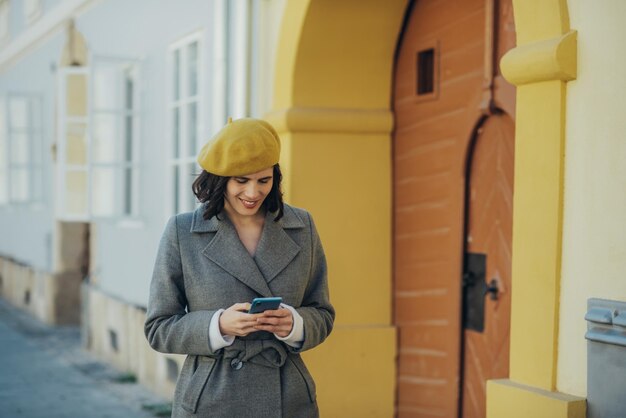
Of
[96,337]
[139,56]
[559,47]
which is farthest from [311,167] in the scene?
[96,337]

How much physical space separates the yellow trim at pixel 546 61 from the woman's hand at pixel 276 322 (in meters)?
1.46

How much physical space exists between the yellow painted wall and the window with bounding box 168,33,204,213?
4271mm

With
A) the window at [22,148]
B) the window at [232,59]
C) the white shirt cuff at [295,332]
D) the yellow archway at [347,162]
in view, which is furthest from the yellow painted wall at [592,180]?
the window at [22,148]

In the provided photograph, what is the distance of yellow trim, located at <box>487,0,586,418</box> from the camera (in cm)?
391

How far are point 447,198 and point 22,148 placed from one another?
431 inches

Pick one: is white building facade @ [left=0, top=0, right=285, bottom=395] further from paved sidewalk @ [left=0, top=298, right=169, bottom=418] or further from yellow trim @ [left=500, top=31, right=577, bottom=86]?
yellow trim @ [left=500, top=31, right=577, bottom=86]

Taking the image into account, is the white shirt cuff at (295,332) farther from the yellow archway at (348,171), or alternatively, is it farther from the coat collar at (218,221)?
the yellow archway at (348,171)

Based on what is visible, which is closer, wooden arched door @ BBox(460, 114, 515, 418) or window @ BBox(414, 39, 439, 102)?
wooden arched door @ BBox(460, 114, 515, 418)

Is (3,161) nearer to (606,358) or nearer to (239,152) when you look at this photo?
(239,152)

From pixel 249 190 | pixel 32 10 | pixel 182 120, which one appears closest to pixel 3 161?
pixel 32 10

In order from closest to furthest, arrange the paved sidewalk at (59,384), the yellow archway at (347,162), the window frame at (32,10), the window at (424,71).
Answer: the window at (424,71)
the yellow archway at (347,162)
the paved sidewalk at (59,384)
the window frame at (32,10)

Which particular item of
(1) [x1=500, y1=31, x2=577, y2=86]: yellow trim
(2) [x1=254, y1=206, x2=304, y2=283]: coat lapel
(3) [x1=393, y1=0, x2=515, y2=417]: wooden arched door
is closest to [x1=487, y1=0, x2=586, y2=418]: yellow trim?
(1) [x1=500, y1=31, x2=577, y2=86]: yellow trim

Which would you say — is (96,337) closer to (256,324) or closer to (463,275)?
(463,275)

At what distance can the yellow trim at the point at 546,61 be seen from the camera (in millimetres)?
3871
